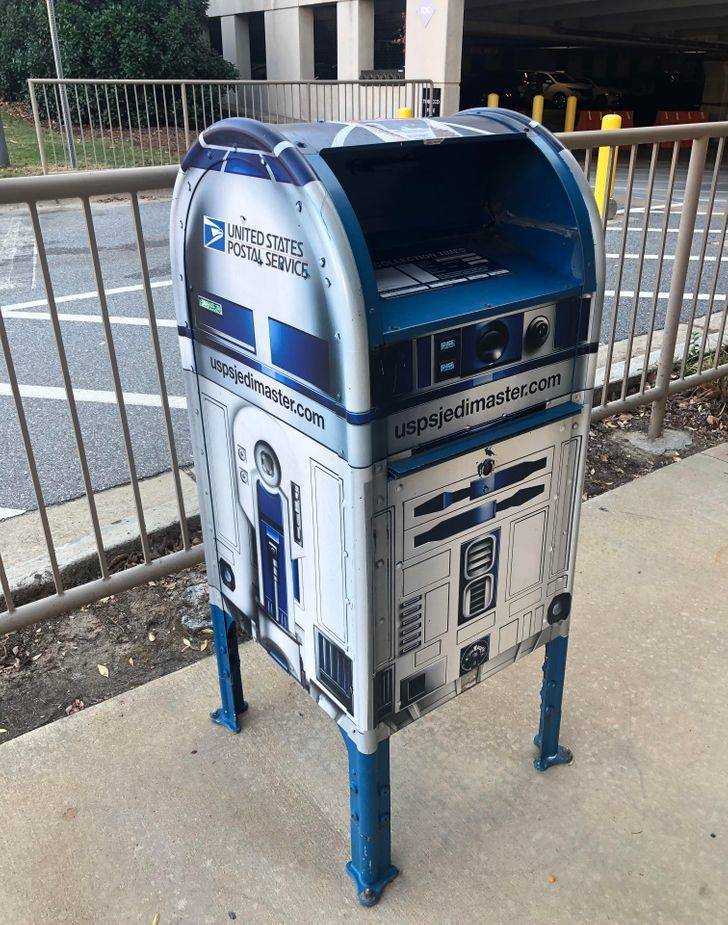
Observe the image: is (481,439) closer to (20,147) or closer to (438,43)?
(438,43)

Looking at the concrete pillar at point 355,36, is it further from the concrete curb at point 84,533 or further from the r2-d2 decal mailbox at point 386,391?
the r2-d2 decal mailbox at point 386,391

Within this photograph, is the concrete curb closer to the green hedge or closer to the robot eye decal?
the robot eye decal

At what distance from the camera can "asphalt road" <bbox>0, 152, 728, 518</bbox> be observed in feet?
13.2

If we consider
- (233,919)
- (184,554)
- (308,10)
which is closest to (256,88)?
(308,10)

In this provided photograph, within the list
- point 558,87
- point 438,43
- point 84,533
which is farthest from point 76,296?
point 558,87

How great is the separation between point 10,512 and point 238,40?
70.0 feet

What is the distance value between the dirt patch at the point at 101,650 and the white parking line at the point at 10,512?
2.71 ft

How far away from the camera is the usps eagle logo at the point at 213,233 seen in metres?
1.72

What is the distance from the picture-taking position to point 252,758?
91.4 inches

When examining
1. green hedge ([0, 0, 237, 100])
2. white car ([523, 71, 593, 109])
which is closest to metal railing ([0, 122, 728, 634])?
green hedge ([0, 0, 237, 100])

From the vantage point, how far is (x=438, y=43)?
14125 mm

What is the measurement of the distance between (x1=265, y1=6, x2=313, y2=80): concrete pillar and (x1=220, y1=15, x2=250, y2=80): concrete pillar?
6.02 feet

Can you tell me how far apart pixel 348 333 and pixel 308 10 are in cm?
1972

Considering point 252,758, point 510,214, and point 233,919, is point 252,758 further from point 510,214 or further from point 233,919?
point 510,214
